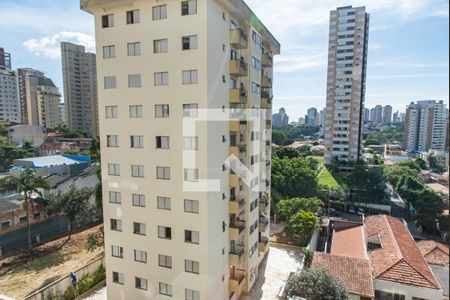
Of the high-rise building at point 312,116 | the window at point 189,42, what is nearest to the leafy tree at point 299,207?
the window at point 189,42

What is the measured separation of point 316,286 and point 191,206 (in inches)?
272

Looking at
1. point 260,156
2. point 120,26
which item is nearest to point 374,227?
point 260,156

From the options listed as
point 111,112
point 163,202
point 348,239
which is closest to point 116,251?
point 163,202

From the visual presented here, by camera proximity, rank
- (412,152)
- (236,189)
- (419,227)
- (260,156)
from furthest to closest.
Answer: (412,152) → (419,227) → (260,156) → (236,189)

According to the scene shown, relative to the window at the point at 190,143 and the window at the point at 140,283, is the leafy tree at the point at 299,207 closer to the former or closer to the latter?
the window at the point at 140,283

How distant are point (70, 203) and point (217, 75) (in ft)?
52.8

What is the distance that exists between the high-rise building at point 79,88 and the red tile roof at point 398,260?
2381 inches

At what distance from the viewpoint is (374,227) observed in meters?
20.5

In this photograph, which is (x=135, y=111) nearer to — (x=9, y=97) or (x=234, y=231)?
(x=234, y=231)

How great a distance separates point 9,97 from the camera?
2276 inches

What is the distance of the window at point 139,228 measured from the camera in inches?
461

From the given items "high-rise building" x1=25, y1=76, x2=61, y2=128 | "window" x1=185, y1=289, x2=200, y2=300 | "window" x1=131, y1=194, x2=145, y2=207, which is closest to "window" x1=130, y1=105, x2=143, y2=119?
"window" x1=131, y1=194, x2=145, y2=207

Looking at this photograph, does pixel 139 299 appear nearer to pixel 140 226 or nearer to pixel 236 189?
pixel 140 226

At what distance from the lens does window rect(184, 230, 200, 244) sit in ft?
35.9
